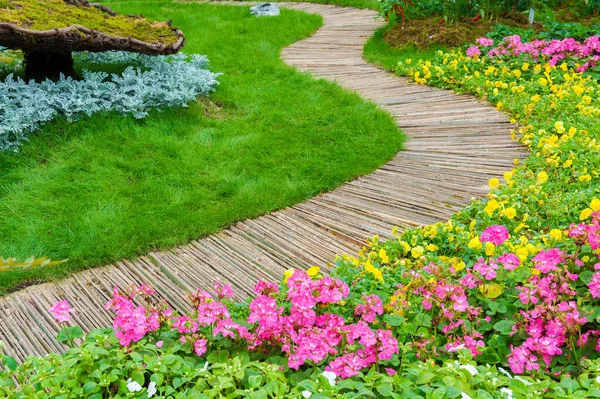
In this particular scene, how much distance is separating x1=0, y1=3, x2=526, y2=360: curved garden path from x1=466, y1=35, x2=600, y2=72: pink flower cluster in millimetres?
1254

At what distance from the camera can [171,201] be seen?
420 centimetres

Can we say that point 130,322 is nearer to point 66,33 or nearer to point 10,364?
point 10,364

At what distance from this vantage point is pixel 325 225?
12.9 ft

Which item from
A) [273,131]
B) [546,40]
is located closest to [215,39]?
[273,131]

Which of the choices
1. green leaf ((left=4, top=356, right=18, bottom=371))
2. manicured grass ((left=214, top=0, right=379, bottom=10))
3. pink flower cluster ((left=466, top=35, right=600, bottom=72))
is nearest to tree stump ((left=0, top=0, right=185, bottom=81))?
green leaf ((left=4, top=356, right=18, bottom=371))

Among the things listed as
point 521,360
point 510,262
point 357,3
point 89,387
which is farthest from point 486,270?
point 357,3

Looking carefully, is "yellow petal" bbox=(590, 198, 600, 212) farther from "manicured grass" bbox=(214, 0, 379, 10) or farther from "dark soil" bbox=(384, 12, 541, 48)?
"manicured grass" bbox=(214, 0, 379, 10)

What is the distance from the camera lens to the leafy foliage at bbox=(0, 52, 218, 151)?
4797 millimetres

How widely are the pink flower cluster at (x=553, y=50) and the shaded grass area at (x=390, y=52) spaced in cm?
57

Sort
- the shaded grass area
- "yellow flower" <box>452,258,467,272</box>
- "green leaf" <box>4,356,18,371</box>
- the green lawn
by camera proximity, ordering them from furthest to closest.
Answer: the shaded grass area < the green lawn < "yellow flower" <box>452,258,467,272</box> < "green leaf" <box>4,356,18,371</box>

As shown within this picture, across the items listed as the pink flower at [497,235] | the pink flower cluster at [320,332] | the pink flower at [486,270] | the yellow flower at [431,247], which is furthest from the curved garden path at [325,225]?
the pink flower at [486,270]

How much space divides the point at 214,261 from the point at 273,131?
2.06 meters

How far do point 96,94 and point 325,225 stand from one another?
8.32 ft

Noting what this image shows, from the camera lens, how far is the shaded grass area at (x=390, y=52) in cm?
741
